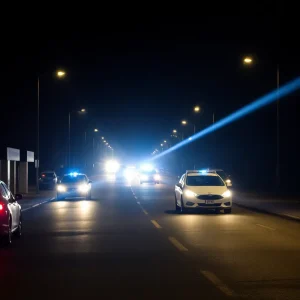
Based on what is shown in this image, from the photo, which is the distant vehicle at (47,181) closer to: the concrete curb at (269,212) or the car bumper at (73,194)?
the car bumper at (73,194)

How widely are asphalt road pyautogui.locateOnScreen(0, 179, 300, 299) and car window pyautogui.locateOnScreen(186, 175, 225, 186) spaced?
5.18 meters

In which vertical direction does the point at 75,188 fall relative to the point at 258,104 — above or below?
below

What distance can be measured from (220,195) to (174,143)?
147 m

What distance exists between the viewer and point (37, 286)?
10375 mm

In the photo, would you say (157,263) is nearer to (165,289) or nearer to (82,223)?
(165,289)

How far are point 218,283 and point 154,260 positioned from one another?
2991 mm

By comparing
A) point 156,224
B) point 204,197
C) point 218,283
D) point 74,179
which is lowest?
point 156,224

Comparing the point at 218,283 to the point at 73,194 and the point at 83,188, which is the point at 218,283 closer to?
the point at 83,188

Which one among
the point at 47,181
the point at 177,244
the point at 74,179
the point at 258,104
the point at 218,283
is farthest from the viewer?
the point at 258,104

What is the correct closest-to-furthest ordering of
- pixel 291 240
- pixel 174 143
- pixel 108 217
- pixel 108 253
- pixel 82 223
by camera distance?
pixel 108 253, pixel 291 240, pixel 82 223, pixel 108 217, pixel 174 143

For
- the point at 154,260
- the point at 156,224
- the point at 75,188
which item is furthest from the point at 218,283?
the point at 75,188

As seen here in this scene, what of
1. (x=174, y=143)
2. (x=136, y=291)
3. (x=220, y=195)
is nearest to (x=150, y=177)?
(x=220, y=195)

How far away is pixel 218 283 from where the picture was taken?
10.5 metres

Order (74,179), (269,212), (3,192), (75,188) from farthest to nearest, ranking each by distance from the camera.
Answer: (74,179) → (75,188) → (269,212) → (3,192)
